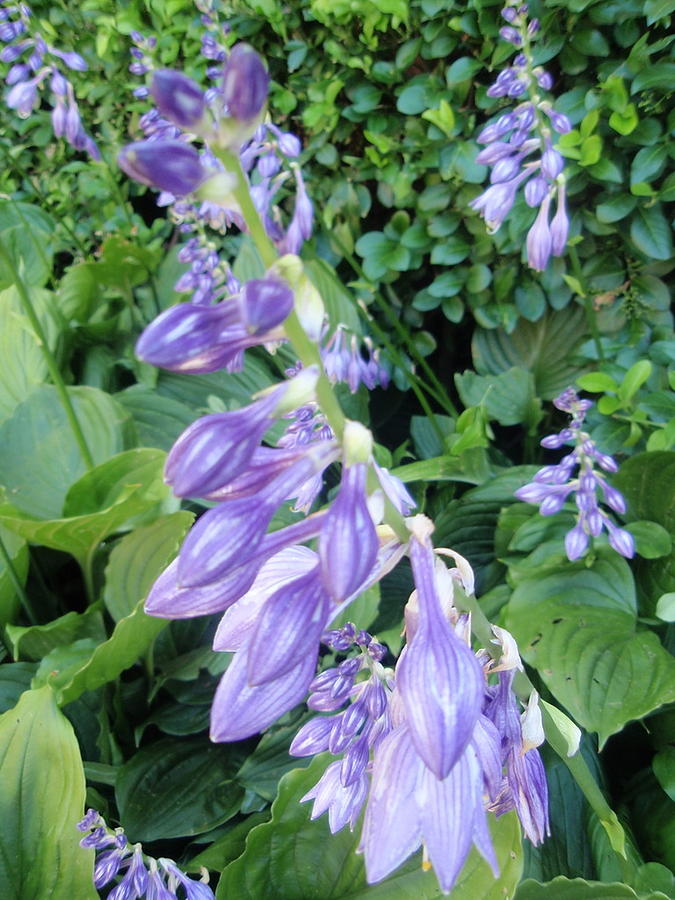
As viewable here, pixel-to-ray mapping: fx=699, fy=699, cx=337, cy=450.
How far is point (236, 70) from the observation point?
52 cm

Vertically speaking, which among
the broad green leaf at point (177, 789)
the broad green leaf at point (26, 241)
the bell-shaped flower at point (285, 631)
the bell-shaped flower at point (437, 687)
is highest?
the broad green leaf at point (26, 241)

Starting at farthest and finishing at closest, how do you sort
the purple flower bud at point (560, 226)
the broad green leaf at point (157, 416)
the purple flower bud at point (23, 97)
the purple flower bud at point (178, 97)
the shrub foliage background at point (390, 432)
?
the broad green leaf at point (157, 416), the purple flower bud at point (23, 97), the purple flower bud at point (560, 226), the shrub foliage background at point (390, 432), the purple flower bud at point (178, 97)

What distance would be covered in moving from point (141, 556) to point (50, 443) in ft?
1.80

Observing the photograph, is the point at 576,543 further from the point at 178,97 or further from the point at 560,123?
the point at 178,97

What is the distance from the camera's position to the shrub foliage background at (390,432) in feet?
4.41

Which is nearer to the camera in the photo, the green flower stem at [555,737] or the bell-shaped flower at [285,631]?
the bell-shaped flower at [285,631]

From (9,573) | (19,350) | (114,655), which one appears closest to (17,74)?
(19,350)

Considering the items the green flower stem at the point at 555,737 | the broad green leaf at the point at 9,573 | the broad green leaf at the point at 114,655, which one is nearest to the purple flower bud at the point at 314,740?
the green flower stem at the point at 555,737

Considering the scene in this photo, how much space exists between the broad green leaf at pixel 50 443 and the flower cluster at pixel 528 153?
1.21 metres

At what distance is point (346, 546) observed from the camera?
21.1 inches

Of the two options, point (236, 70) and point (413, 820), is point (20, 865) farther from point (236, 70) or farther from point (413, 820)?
point (236, 70)

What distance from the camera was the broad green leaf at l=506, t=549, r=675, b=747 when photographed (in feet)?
4.48

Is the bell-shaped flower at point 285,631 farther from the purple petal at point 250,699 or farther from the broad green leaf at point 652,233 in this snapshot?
the broad green leaf at point 652,233

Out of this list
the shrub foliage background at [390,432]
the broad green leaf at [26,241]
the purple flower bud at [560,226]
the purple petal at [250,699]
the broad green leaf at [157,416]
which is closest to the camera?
the purple petal at [250,699]
